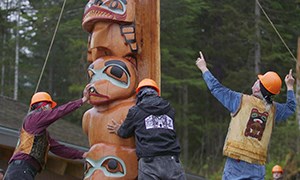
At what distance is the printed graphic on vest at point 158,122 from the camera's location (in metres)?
6.36

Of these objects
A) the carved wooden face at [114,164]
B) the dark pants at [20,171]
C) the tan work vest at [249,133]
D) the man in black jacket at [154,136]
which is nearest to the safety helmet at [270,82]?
the tan work vest at [249,133]

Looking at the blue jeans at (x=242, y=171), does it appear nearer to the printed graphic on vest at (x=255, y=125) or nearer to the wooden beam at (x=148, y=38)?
the printed graphic on vest at (x=255, y=125)

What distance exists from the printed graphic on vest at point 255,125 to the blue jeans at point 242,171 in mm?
295

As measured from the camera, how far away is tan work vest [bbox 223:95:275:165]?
263 inches

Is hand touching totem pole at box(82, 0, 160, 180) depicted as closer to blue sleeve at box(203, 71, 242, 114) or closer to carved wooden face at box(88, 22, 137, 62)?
carved wooden face at box(88, 22, 137, 62)

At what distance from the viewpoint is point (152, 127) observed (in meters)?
6.35

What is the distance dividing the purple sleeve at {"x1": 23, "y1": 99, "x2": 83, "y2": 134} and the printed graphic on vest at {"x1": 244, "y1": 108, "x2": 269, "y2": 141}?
1.79 metres

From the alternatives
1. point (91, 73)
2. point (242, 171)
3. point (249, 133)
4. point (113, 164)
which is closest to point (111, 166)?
point (113, 164)

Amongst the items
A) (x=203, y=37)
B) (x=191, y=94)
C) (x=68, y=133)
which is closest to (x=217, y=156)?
(x=191, y=94)

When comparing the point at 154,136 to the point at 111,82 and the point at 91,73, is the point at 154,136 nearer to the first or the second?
the point at 111,82

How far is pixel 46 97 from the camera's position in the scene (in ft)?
24.2

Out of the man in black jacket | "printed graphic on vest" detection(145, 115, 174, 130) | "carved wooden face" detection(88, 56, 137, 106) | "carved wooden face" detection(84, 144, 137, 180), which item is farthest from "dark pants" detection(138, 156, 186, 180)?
"carved wooden face" detection(88, 56, 137, 106)

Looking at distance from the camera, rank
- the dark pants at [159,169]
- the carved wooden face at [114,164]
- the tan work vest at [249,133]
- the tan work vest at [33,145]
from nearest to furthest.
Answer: the dark pants at [159,169]
the tan work vest at [249,133]
the carved wooden face at [114,164]
the tan work vest at [33,145]

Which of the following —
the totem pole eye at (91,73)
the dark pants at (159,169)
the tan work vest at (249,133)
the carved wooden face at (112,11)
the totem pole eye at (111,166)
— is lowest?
the totem pole eye at (111,166)
